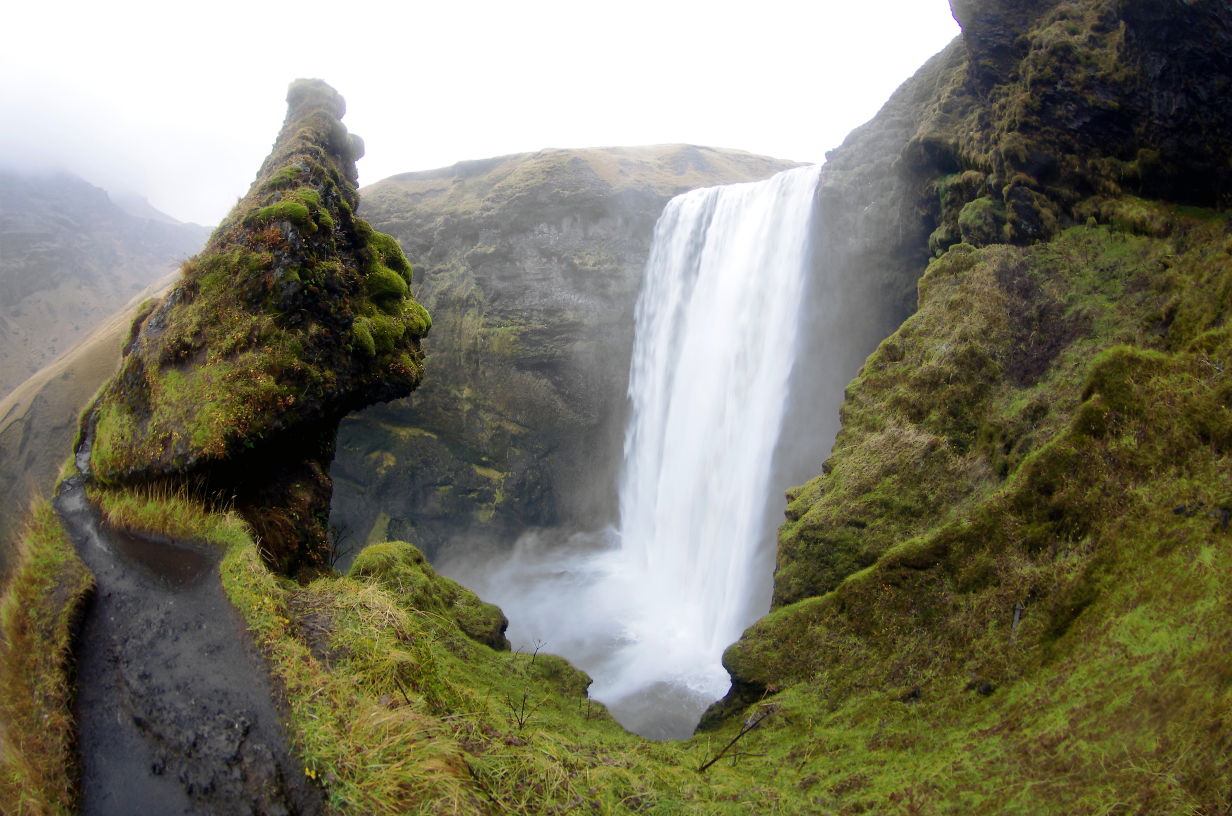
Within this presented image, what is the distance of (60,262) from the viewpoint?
8656 centimetres

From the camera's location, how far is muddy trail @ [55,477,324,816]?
15.4ft

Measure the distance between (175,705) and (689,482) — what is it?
20.6 metres

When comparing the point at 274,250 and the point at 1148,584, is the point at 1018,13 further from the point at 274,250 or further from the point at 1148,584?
the point at 274,250

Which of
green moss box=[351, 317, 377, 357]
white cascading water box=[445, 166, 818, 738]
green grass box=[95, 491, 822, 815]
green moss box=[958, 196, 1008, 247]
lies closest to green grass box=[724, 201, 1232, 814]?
green moss box=[958, 196, 1008, 247]

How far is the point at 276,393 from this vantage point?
952cm

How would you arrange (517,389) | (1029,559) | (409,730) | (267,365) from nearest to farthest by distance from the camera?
(409,730)
(1029,559)
(267,365)
(517,389)

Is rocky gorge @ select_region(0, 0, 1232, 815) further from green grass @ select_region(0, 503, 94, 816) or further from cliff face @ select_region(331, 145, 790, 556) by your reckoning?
cliff face @ select_region(331, 145, 790, 556)

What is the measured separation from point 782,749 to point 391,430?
29.4 metres

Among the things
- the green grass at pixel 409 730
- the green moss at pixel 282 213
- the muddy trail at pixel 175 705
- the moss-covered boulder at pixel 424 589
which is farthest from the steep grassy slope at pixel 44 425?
the green grass at pixel 409 730

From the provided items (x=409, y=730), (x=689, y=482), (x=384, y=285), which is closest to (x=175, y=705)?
(x=409, y=730)

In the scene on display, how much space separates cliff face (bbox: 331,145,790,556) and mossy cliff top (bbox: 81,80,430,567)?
20.0 meters

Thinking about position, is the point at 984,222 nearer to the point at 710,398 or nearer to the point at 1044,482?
the point at 1044,482

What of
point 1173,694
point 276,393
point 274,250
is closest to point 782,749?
point 1173,694

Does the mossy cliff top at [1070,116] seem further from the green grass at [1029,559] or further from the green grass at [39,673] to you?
the green grass at [39,673]
